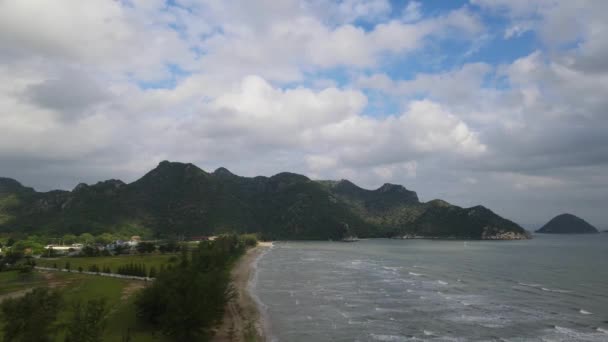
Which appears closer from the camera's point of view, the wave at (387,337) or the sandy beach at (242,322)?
the wave at (387,337)

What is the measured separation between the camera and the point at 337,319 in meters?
62.0

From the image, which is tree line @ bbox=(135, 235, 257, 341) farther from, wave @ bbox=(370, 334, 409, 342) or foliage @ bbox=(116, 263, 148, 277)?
foliage @ bbox=(116, 263, 148, 277)

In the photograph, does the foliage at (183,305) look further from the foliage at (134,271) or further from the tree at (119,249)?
the tree at (119,249)

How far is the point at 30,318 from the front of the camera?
3622 centimetres

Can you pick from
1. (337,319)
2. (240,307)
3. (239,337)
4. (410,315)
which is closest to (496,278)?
(410,315)

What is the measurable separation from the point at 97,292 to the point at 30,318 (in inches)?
1839

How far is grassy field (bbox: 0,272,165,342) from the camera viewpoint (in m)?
50.5

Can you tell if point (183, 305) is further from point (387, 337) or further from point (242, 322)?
point (387, 337)

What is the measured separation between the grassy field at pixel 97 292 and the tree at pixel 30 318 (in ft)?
9.66

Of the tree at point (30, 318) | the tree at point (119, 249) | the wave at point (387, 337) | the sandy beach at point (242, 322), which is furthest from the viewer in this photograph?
the tree at point (119, 249)

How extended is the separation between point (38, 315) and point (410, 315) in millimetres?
49157

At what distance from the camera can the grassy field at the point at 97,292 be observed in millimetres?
50500

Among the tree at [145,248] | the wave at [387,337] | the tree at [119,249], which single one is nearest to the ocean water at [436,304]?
the wave at [387,337]

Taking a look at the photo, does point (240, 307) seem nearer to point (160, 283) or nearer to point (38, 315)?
point (160, 283)
